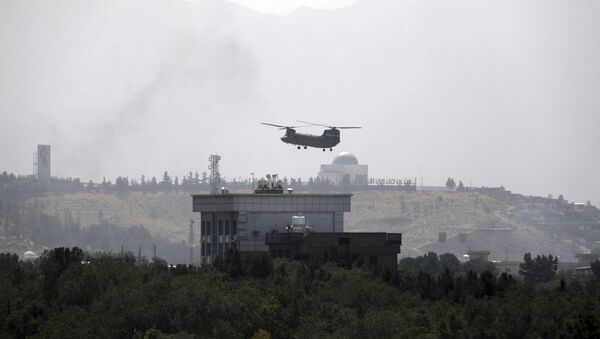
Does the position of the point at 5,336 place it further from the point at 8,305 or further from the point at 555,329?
the point at 555,329

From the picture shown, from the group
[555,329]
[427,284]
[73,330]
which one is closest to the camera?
[555,329]

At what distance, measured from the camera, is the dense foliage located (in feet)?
510

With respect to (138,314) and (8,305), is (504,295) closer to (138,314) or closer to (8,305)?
(138,314)

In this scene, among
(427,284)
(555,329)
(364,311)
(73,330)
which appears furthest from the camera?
(427,284)

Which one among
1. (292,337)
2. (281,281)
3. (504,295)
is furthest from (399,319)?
(281,281)

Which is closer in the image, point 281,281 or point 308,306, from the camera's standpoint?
point 308,306

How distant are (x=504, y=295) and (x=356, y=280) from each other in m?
18.3

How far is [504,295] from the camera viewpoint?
586ft

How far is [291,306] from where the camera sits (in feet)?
575

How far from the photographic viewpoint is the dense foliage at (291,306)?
155500mm

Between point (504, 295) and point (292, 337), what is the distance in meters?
24.5

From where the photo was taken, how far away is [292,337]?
543 feet

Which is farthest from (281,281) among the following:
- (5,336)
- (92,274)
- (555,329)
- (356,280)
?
(555,329)

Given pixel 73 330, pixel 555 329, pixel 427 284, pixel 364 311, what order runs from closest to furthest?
pixel 555 329 < pixel 73 330 < pixel 364 311 < pixel 427 284
